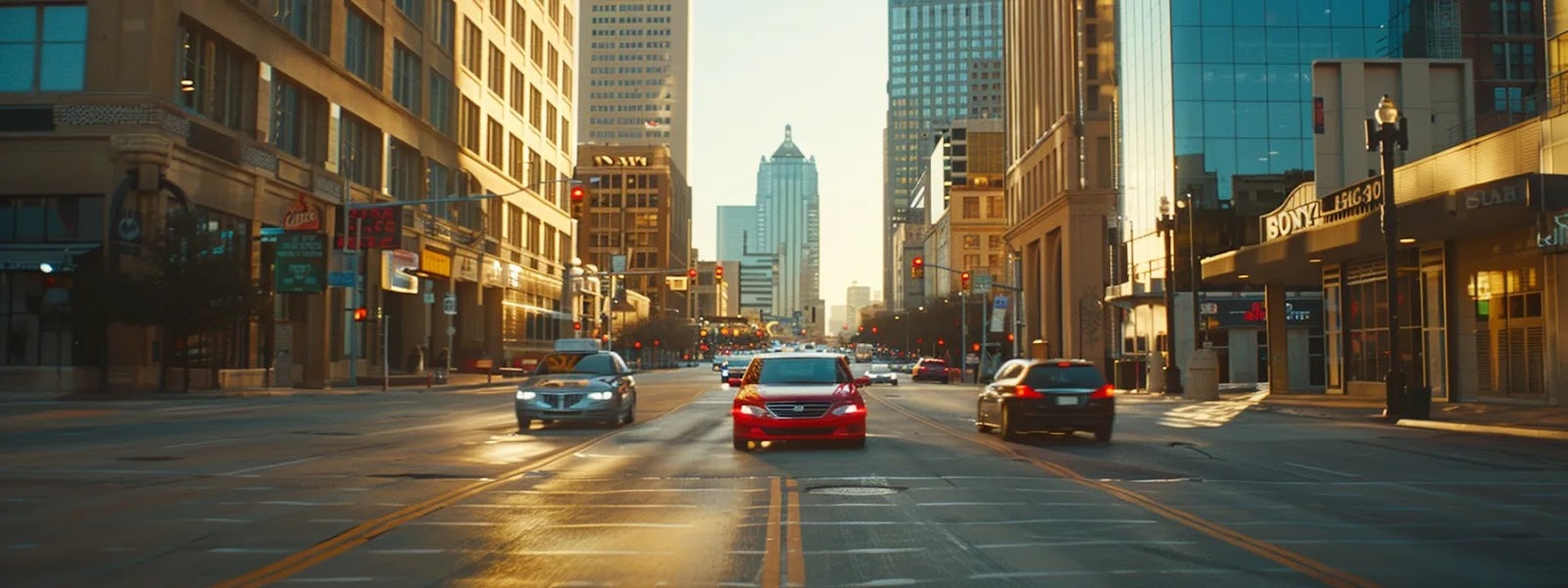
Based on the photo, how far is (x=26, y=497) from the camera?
12617mm

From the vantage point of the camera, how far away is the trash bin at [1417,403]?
26578mm

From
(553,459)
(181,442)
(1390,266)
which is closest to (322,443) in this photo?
(181,442)

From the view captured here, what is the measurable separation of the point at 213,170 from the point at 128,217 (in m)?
5.23

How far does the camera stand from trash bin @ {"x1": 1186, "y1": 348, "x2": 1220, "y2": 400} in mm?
42094

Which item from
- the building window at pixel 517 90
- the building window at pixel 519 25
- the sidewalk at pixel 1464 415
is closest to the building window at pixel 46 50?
the sidewalk at pixel 1464 415

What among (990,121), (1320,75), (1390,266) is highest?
(990,121)

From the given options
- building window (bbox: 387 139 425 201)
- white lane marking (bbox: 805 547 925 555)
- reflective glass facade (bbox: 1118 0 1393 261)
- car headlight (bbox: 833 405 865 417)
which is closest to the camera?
white lane marking (bbox: 805 547 925 555)

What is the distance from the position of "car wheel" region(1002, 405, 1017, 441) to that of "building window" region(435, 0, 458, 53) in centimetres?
5539

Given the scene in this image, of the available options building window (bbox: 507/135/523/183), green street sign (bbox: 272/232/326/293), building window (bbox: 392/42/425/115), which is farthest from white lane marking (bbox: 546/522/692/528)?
building window (bbox: 507/135/523/183)

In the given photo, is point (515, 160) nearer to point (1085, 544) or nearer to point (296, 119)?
point (296, 119)

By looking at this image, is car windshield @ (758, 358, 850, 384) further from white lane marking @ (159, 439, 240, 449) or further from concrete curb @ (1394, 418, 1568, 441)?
concrete curb @ (1394, 418, 1568, 441)

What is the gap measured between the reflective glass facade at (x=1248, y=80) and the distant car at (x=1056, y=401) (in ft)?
133

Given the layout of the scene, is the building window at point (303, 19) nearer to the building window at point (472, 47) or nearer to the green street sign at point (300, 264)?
the green street sign at point (300, 264)

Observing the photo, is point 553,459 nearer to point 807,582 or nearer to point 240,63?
point 807,582
